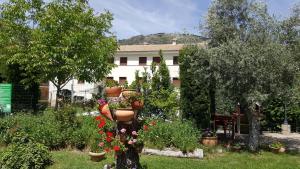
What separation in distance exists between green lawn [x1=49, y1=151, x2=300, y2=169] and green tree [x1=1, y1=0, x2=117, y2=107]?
413 inches

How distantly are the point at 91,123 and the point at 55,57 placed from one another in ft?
29.7

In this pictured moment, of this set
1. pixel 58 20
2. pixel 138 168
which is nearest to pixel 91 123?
pixel 138 168

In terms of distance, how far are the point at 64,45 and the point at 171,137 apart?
37.4 ft

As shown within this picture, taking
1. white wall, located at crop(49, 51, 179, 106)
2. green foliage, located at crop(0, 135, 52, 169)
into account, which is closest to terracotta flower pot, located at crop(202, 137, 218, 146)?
green foliage, located at crop(0, 135, 52, 169)

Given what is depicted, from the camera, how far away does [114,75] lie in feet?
166

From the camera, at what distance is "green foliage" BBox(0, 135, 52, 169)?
9.13 m

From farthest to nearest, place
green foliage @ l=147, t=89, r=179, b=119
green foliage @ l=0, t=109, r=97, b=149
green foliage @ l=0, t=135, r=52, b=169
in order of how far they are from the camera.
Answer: green foliage @ l=147, t=89, r=179, b=119
green foliage @ l=0, t=109, r=97, b=149
green foliage @ l=0, t=135, r=52, b=169

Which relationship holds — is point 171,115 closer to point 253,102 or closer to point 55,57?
point 253,102

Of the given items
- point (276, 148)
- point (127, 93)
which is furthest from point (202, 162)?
point (127, 93)

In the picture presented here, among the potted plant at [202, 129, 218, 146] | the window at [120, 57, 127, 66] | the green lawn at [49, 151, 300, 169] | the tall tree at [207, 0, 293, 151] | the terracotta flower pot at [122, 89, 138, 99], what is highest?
the window at [120, 57, 127, 66]

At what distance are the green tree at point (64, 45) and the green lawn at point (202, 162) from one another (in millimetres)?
10498

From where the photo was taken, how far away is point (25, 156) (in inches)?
361

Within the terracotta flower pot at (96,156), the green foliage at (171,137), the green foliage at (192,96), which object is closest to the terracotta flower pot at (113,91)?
the terracotta flower pot at (96,156)

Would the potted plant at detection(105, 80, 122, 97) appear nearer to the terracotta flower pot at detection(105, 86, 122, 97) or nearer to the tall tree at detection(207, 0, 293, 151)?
the terracotta flower pot at detection(105, 86, 122, 97)
